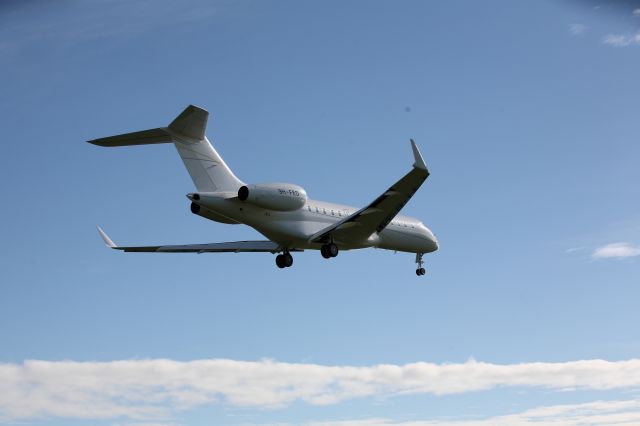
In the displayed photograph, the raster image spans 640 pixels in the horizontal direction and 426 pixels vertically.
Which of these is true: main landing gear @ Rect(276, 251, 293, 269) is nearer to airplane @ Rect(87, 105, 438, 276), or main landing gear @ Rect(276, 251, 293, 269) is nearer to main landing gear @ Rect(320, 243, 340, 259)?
airplane @ Rect(87, 105, 438, 276)

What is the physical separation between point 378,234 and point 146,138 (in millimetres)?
11312

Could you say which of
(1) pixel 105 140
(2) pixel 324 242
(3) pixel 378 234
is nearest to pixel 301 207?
(2) pixel 324 242

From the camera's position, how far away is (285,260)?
38531 millimetres

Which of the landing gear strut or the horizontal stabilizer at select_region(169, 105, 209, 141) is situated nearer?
the horizontal stabilizer at select_region(169, 105, 209, 141)

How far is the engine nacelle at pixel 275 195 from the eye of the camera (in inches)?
1339

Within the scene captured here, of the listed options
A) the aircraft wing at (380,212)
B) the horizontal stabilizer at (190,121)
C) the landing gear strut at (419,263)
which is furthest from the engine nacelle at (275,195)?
the landing gear strut at (419,263)

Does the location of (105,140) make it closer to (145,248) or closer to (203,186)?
(203,186)

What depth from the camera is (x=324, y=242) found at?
122 ft

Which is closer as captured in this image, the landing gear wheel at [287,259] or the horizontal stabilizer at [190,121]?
the horizontal stabilizer at [190,121]

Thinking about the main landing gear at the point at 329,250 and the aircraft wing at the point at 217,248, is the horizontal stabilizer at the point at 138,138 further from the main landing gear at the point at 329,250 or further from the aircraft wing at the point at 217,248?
the main landing gear at the point at 329,250

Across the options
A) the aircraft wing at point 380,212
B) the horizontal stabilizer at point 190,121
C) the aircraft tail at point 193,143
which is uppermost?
the horizontal stabilizer at point 190,121

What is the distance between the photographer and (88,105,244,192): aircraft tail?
34.0 m

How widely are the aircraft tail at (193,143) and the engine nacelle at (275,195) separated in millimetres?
1335

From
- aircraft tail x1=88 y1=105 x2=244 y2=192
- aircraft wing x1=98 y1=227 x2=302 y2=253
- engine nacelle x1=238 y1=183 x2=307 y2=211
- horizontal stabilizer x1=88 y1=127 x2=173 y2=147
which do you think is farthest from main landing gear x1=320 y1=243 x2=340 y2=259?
horizontal stabilizer x1=88 y1=127 x2=173 y2=147
